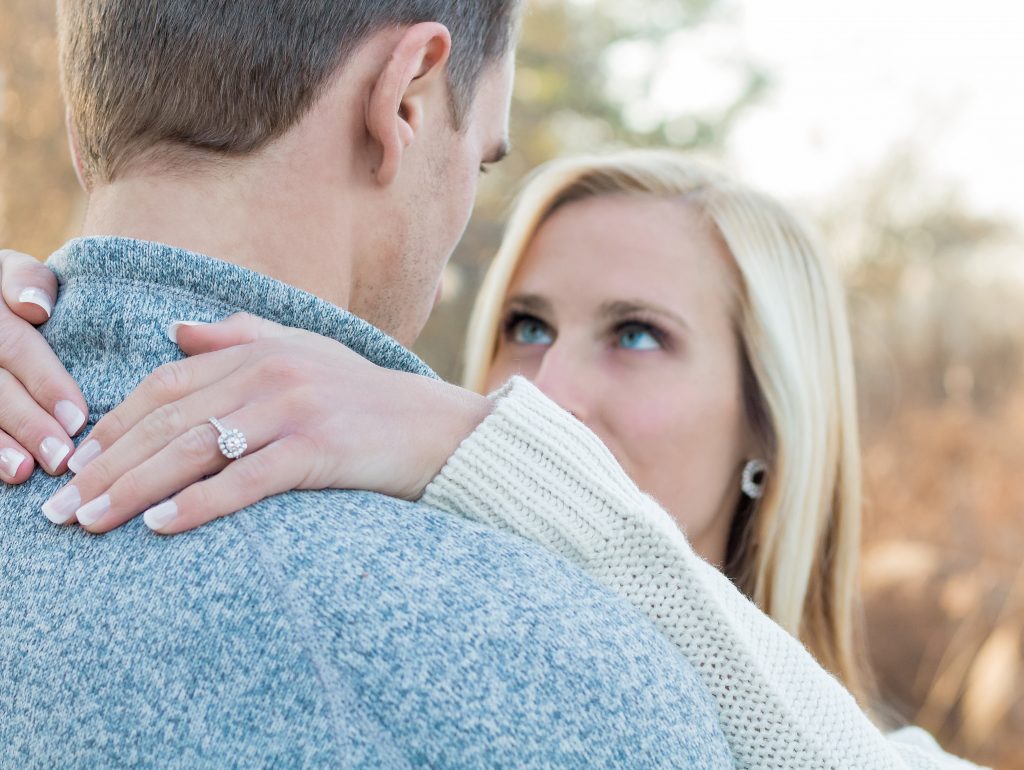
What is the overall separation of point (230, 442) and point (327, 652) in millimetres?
265

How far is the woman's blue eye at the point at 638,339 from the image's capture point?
2.64 meters

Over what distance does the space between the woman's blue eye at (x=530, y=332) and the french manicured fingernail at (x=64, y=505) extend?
190 centimetres

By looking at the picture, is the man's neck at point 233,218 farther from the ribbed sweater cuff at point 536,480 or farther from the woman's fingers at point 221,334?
the ribbed sweater cuff at point 536,480

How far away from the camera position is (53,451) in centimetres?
111

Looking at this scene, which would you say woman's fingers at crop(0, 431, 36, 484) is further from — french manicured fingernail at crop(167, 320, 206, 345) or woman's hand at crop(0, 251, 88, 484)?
french manicured fingernail at crop(167, 320, 206, 345)

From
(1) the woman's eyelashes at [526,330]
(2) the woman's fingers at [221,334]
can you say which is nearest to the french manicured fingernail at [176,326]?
(2) the woman's fingers at [221,334]

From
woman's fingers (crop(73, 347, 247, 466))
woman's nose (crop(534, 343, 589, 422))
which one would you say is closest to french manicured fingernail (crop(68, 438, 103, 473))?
woman's fingers (crop(73, 347, 247, 466))

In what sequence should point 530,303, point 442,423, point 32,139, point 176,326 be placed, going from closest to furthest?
point 176,326 → point 442,423 → point 530,303 → point 32,139

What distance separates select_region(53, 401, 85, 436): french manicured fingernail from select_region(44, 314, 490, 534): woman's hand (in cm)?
4

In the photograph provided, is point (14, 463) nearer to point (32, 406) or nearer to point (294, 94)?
point (32, 406)

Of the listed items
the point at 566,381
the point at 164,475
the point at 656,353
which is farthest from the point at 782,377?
the point at 164,475

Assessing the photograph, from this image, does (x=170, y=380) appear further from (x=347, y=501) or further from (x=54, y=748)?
(x=54, y=748)

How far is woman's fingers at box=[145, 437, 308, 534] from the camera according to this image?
101 centimetres

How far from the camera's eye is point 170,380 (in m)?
1.09
